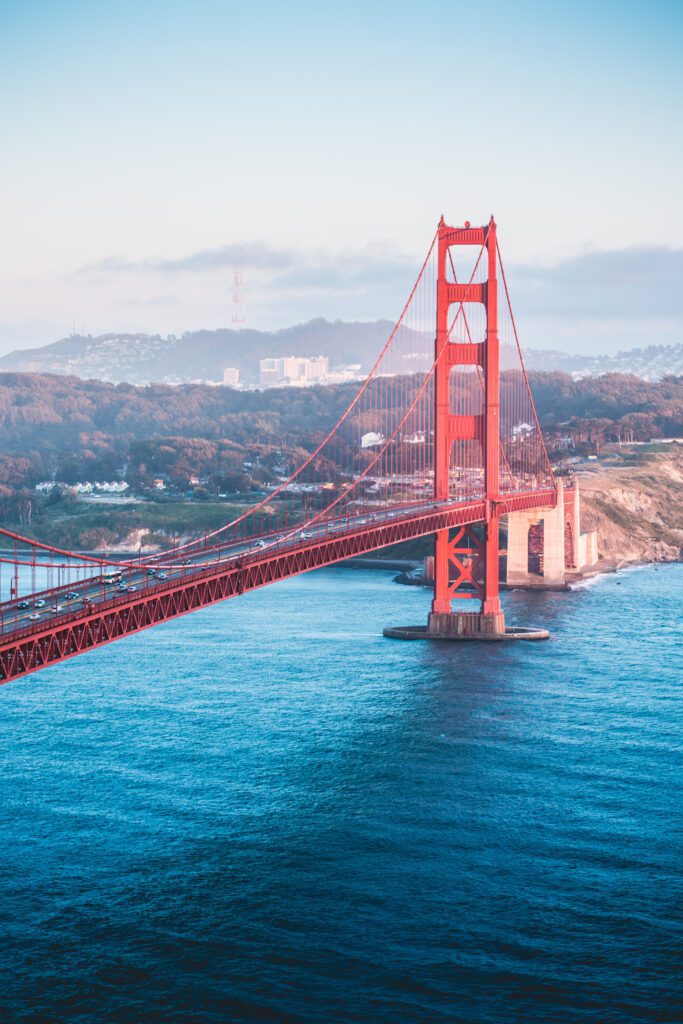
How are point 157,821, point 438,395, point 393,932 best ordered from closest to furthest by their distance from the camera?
point 393,932 < point 157,821 < point 438,395

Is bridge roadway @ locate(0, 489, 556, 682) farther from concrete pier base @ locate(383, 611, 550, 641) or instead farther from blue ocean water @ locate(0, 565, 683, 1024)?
blue ocean water @ locate(0, 565, 683, 1024)

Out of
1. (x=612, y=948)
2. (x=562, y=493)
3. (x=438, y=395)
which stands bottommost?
(x=612, y=948)

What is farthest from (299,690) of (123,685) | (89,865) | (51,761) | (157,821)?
(89,865)

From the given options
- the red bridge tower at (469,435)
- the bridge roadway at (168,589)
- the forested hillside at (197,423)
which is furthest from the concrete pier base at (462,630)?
the forested hillside at (197,423)

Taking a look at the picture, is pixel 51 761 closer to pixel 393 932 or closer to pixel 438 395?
pixel 393 932

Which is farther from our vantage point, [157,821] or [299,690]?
[299,690]

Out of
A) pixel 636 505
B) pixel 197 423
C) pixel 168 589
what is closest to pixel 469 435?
pixel 168 589

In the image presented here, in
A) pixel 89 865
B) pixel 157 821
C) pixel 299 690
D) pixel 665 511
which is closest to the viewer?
pixel 89 865

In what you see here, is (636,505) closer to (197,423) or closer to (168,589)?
(168,589)
